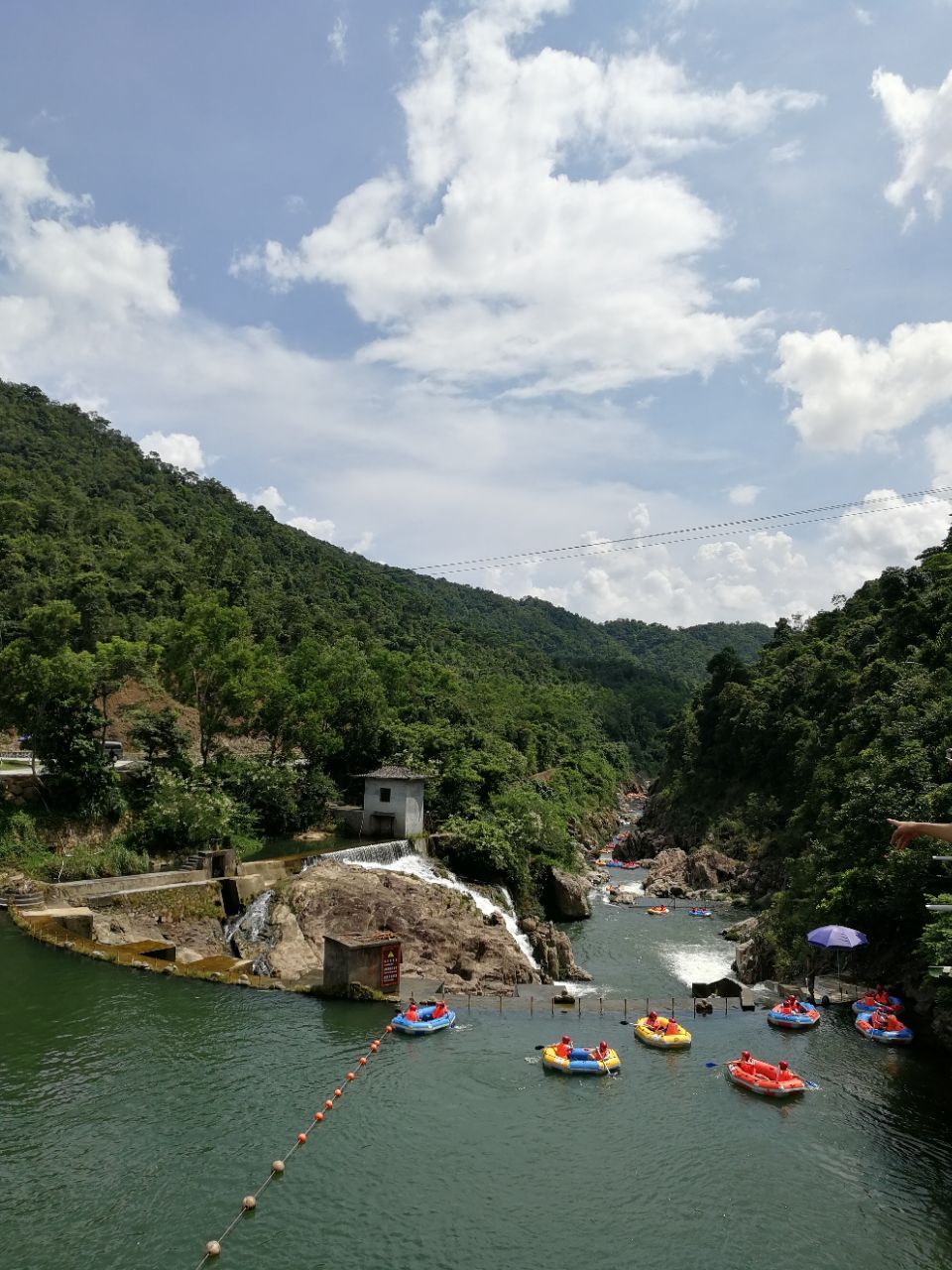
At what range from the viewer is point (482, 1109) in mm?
16891

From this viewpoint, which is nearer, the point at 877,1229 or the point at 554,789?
the point at 877,1229

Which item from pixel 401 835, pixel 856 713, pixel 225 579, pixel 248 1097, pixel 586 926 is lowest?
pixel 586 926

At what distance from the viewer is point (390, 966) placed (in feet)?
77.3

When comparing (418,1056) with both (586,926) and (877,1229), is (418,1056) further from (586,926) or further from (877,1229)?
(586,926)

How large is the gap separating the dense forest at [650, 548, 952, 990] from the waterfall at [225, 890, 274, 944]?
18616 mm

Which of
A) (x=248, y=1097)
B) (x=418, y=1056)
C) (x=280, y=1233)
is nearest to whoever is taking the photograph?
(x=280, y=1233)

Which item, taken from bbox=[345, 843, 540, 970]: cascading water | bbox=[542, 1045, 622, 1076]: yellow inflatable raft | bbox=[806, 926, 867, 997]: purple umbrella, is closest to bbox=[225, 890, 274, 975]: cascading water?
bbox=[345, 843, 540, 970]: cascading water

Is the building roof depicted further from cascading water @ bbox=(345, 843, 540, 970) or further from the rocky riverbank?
the rocky riverbank

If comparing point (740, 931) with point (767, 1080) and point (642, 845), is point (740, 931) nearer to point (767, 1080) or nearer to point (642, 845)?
point (767, 1080)

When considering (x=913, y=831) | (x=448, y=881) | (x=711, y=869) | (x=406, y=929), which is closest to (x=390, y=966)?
(x=406, y=929)

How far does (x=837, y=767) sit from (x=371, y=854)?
2392 cm

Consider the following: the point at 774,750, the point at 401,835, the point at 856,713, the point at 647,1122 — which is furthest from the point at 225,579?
the point at 647,1122

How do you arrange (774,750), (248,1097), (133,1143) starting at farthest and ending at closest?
(774,750) < (248,1097) < (133,1143)

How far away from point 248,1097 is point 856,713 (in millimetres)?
36016
